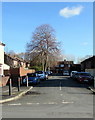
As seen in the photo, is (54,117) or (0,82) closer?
(54,117)

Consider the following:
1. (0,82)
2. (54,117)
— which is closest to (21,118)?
(54,117)

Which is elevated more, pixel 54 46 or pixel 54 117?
pixel 54 46

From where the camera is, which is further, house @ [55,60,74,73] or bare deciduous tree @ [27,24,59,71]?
house @ [55,60,74,73]

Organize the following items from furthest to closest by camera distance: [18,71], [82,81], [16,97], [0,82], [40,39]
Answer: [40,39] → [18,71] → [82,81] → [0,82] → [16,97]

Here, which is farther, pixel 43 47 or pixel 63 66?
pixel 63 66

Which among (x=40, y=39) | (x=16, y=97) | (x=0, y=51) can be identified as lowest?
(x=16, y=97)

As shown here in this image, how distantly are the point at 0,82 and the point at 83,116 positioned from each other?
1835 cm

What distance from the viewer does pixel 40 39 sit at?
62.6 metres

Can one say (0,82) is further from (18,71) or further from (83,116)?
(83,116)

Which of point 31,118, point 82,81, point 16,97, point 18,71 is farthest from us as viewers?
point 18,71

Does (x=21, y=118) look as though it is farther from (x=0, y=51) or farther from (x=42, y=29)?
(x=42, y=29)

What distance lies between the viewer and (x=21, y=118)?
8805 mm

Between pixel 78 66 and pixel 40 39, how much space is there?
2342 inches

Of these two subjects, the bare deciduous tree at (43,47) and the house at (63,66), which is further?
the house at (63,66)
